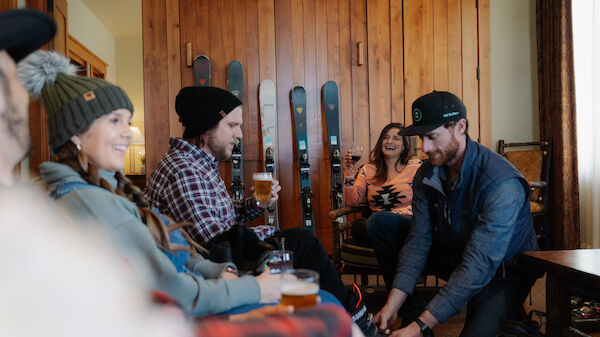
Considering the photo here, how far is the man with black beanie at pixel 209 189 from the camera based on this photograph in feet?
5.22

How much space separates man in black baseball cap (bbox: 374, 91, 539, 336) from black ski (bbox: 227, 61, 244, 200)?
6.29ft

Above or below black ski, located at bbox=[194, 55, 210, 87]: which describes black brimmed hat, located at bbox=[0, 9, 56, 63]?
below

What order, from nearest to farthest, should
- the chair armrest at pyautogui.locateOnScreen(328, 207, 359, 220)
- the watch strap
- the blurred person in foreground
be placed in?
the blurred person in foreground, the watch strap, the chair armrest at pyautogui.locateOnScreen(328, 207, 359, 220)

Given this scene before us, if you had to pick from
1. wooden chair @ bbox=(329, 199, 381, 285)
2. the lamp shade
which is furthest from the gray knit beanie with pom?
the lamp shade

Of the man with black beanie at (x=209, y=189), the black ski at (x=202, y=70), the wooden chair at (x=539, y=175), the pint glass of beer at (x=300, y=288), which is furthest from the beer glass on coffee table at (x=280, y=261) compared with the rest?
the wooden chair at (x=539, y=175)

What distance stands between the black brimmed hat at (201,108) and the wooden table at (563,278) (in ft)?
4.57

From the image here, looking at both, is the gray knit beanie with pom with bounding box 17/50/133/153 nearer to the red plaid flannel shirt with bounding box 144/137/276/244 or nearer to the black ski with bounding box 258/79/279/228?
the red plaid flannel shirt with bounding box 144/137/276/244

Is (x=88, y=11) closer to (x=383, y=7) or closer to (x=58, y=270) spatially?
(x=383, y=7)

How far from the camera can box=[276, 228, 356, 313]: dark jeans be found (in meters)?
1.62

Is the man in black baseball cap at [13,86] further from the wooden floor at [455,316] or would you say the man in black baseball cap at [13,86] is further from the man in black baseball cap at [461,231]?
the wooden floor at [455,316]

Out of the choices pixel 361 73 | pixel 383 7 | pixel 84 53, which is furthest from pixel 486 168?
pixel 84 53

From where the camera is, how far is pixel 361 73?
3.96 m

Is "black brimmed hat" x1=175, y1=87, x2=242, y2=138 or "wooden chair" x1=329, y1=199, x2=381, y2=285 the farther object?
"wooden chair" x1=329, y1=199, x2=381, y2=285

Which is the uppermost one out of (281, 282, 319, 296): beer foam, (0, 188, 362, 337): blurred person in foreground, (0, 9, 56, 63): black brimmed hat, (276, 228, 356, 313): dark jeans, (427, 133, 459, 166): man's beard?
(0, 9, 56, 63): black brimmed hat
